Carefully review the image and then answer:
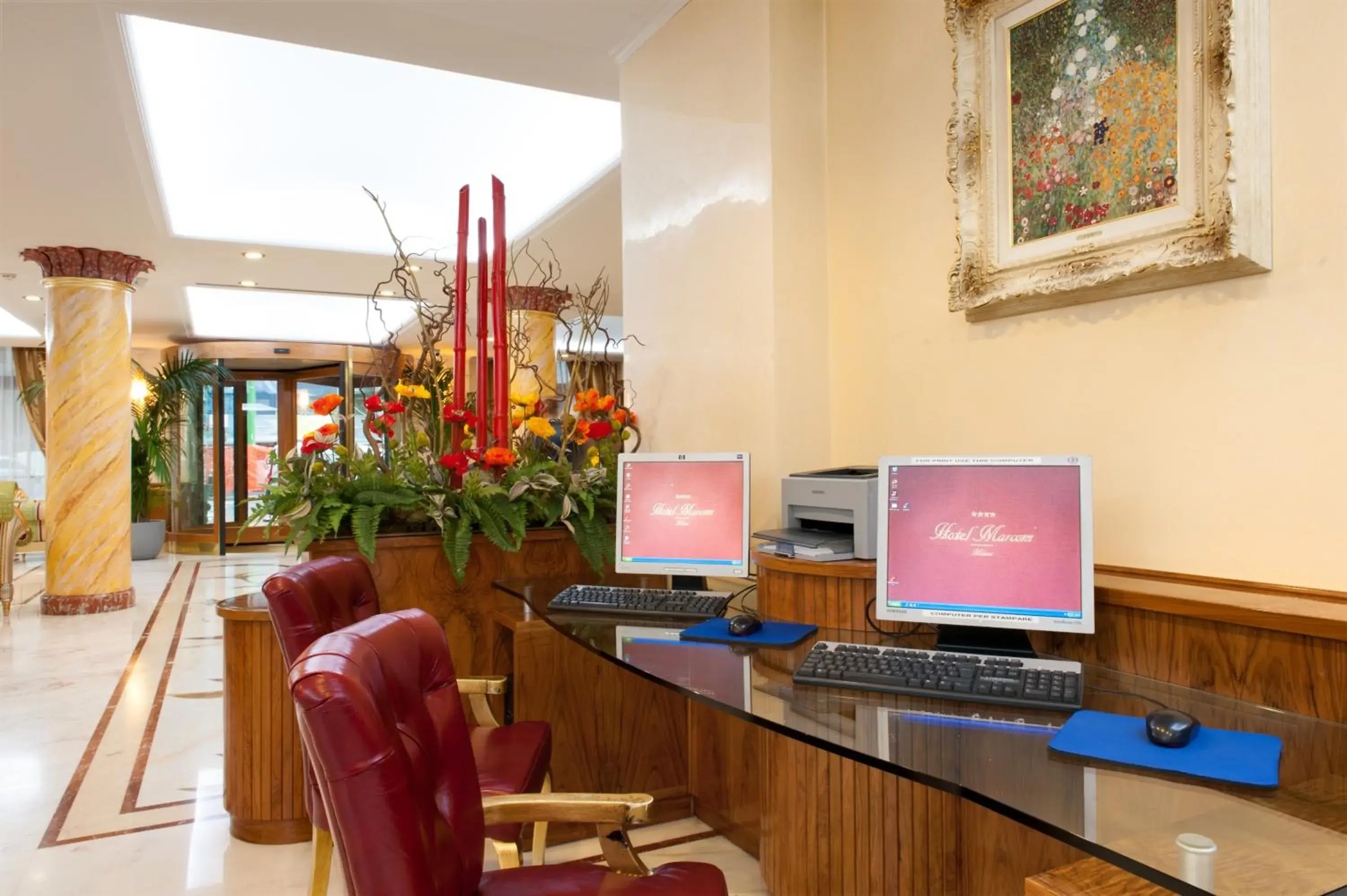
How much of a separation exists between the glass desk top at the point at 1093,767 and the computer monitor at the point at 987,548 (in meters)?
0.15

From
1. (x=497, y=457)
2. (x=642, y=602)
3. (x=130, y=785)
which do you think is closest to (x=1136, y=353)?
(x=642, y=602)

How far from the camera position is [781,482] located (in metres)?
2.59

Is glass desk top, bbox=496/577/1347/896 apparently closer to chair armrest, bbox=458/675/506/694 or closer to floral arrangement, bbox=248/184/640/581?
chair armrest, bbox=458/675/506/694

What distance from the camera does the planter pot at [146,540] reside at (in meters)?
10.9

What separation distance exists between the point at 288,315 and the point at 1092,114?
36.7 ft

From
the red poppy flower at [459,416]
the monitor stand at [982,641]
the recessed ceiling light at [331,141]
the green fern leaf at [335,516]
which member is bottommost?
the monitor stand at [982,641]

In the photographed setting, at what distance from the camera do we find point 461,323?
329cm

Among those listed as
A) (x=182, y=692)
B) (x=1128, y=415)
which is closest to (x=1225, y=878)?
(x=1128, y=415)

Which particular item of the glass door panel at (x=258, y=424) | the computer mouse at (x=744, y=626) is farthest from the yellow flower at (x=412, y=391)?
the glass door panel at (x=258, y=424)

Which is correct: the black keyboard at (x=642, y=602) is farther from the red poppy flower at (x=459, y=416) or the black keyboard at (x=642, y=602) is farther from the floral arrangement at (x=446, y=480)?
the red poppy flower at (x=459, y=416)

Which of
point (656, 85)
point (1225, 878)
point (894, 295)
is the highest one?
point (656, 85)

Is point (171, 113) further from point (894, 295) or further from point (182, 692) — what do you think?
point (894, 295)

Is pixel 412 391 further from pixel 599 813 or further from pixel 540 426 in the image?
pixel 599 813

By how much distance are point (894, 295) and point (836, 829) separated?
1.55 meters
